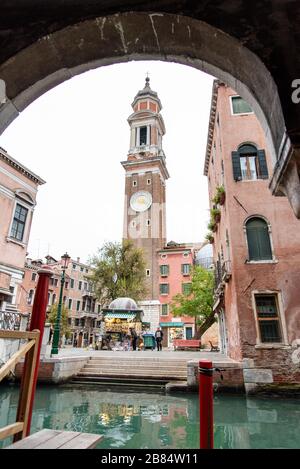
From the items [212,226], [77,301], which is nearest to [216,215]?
[212,226]

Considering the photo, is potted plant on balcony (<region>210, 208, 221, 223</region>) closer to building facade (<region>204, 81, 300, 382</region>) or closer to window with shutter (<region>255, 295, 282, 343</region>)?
building facade (<region>204, 81, 300, 382</region>)

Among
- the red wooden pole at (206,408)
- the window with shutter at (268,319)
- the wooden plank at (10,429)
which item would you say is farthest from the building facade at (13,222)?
the red wooden pole at (206,408)

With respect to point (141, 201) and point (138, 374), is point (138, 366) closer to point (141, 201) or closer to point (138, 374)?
point (138, 374)

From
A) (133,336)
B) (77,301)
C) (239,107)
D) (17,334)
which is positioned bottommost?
(17,334)

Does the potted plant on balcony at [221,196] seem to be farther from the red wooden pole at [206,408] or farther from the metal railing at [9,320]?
the red wooden pole at [206,408]

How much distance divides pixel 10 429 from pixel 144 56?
3.20 meters

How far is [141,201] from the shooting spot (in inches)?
1674

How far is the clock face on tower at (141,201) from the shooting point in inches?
1646

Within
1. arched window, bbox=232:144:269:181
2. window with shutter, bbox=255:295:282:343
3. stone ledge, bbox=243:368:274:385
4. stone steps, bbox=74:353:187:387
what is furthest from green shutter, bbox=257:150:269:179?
stone steps, bbox=74:353:187:387

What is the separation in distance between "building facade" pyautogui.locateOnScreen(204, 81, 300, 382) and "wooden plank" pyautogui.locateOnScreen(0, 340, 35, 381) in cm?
856

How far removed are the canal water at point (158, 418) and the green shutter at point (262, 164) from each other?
7763 mm

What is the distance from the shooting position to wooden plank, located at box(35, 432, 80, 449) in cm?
181

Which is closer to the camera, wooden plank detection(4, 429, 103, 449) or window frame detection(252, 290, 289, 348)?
wooden plank detection(4, 429, 103, 449)
